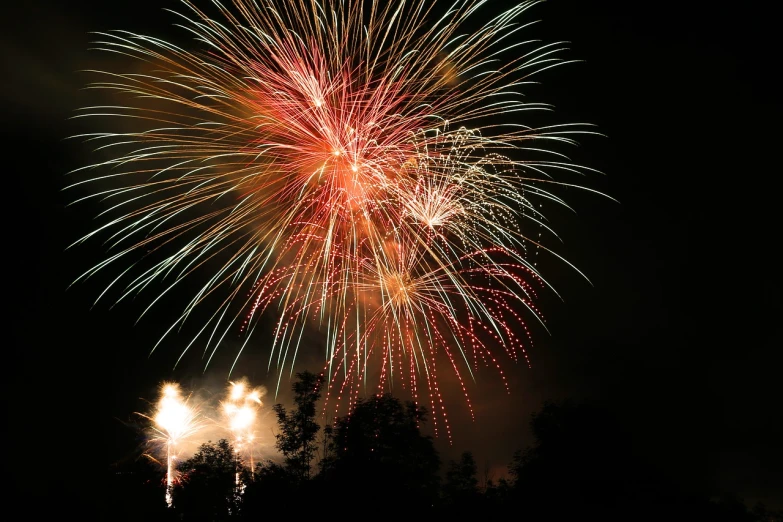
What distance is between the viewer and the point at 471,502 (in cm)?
1717

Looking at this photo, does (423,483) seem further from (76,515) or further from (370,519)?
(76,515)

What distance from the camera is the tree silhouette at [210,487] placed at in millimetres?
17875

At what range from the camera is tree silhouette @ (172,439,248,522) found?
1788 centimetres

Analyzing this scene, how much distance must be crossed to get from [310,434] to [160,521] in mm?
6198

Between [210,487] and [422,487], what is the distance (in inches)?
279

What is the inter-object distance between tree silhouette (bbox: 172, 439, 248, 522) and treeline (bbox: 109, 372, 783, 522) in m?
0.06

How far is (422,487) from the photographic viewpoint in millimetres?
19438

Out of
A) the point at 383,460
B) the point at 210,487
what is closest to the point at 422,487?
the point at 383,460

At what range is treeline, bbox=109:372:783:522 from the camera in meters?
15.8

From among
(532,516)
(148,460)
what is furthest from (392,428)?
(148,460)

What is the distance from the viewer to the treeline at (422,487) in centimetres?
1579

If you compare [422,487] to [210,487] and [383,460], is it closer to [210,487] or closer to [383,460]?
[383,460]

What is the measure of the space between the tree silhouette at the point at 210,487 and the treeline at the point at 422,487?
0.06 meters

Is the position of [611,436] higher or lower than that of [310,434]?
lower
